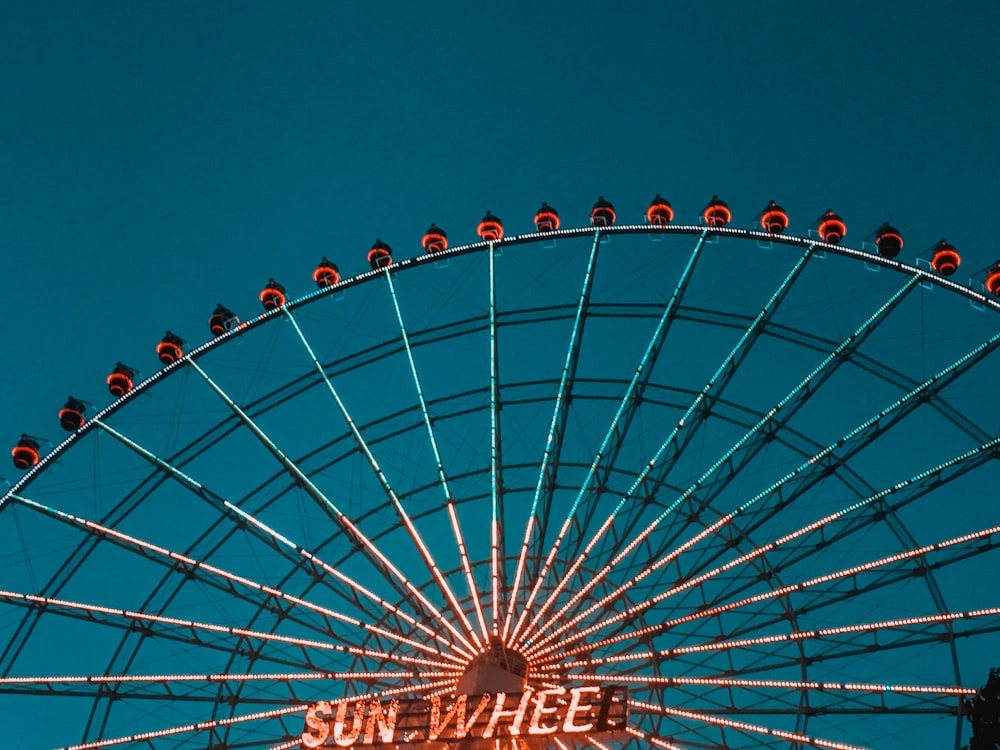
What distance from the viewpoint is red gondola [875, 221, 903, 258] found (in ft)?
87.8

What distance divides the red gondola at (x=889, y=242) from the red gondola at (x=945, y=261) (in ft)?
2.65

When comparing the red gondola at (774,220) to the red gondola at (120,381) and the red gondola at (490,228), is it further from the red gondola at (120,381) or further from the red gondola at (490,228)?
the red gondola at (120,381)

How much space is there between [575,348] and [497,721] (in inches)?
324

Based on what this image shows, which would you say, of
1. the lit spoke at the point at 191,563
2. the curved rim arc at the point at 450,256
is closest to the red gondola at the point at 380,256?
the curved rim arc at the point at 450,256

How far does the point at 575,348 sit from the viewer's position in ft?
88.9

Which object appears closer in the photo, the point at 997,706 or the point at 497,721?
the point at 997,706

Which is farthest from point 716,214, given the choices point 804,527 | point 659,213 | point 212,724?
point 212,724

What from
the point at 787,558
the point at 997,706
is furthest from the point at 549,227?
the point at 997,706

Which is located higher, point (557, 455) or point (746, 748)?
point (557, 455)

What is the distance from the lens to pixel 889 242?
26812 mm

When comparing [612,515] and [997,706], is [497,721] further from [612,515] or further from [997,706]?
[997,706]

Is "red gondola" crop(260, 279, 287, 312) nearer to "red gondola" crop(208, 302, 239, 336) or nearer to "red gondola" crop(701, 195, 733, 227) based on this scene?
"red gondola" crop(208, 302, 239, 336)

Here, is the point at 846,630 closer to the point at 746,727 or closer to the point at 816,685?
the point at 816,685

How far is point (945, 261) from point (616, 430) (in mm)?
7753
